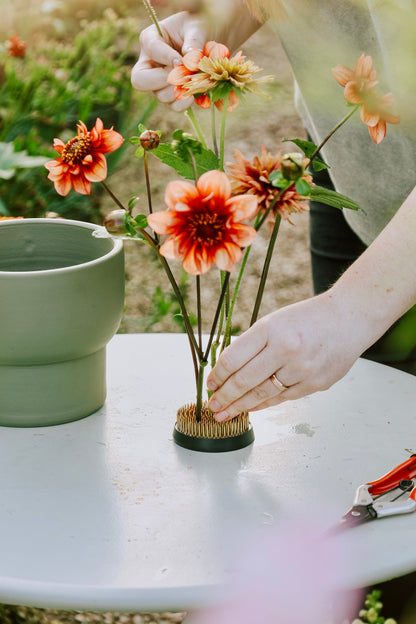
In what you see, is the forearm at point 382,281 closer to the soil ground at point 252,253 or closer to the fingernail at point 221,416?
the fingernail at point 221,416

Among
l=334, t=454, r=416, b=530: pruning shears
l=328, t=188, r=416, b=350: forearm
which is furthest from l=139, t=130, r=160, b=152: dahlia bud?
l=334, t=454, r=416, b=530: pruning shears

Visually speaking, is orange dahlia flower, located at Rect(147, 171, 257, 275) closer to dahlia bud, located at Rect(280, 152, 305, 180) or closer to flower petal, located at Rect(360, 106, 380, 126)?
dahlia bud, located at Rect(280, 152, 305, 180)

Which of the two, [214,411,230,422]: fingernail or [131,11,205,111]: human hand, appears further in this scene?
[131,11,205,111]: human hand

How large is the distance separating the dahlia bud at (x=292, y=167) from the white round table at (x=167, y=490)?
0.31 m

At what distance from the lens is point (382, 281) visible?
32.0 inches

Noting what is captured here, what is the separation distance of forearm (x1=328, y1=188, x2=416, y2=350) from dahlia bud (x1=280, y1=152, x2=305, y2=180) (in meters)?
0.16

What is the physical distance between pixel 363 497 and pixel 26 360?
38 centimetres

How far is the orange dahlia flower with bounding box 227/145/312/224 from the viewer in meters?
0.77

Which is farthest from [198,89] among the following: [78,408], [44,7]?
[44,7]

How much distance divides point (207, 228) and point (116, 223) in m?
0.10

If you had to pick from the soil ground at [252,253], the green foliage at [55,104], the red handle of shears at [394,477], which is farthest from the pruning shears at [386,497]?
the green foliage at [55,104]

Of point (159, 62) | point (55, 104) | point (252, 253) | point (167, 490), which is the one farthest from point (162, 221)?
point (252, 253)

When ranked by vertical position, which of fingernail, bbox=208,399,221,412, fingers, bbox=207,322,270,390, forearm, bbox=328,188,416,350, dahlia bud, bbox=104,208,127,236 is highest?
dahlia bud, bbox=104,208,127,236

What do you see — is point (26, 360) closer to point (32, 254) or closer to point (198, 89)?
point (32, 254)
